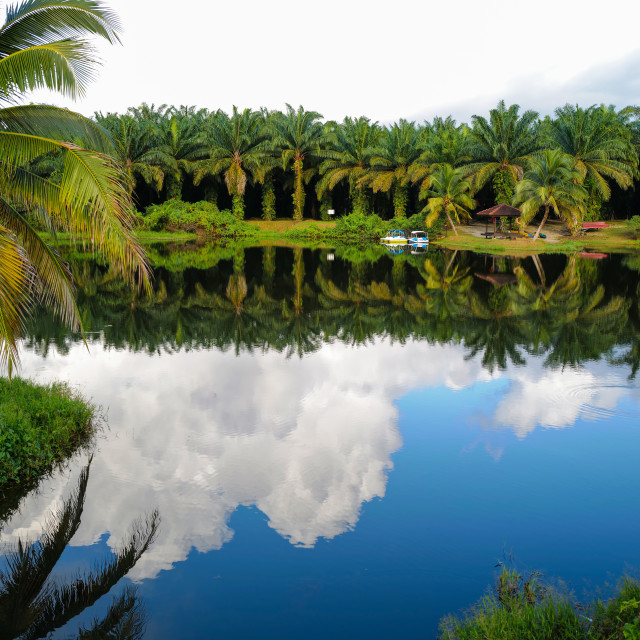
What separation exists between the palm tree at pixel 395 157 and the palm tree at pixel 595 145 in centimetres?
1095

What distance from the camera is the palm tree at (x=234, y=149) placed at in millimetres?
53375

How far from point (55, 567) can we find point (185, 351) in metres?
8.53

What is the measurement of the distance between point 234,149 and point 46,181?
49403 millimetres

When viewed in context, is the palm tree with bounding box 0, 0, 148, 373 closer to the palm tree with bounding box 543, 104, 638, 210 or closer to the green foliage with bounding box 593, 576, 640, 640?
the green foliage with bounding box 593, 576, 640, 640

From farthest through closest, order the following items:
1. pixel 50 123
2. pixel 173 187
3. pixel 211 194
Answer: pixel 211 194 < pixel 173 187 < pixel 50 123

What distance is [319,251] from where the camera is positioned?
138ft

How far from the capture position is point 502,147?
4625 cm

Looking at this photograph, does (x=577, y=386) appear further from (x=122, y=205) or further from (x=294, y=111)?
(x=294, y=111)

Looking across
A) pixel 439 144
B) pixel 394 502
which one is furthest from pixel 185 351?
pixel 439 144

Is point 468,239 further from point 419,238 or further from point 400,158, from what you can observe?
point 400,158

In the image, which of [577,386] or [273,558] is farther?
[577,386]

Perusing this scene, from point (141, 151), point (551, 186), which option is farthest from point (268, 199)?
point (551, 186)

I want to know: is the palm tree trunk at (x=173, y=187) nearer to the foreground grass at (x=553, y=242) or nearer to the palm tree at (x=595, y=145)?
the foreground grass at (x=553, y=242)

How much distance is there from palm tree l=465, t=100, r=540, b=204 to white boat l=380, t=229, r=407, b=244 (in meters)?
7.03
